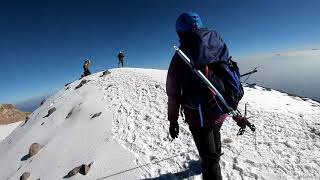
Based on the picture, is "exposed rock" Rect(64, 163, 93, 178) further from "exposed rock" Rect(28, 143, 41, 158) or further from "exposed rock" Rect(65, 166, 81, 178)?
"exposed rock" Rect(28, 143, 41, 158)

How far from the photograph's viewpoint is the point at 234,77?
4.35 m

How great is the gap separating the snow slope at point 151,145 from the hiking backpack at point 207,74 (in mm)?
3301

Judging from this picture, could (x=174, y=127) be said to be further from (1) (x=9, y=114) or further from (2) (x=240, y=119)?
(1) (x=9, y=114)

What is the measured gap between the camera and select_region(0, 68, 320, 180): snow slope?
7293 millimetres

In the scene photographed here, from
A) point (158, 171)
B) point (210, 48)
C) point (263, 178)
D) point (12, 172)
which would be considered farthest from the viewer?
point (12, 172)

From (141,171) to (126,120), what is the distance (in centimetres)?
536

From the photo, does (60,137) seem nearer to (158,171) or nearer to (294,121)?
(158,171)

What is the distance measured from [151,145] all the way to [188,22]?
6.21 meters

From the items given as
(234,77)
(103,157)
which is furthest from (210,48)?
(103,157)

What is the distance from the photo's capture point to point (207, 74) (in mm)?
4137

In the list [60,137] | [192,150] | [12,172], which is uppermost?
[192,150]

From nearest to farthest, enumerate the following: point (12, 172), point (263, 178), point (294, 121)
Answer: point (263, 178) < point (294, 121) < point (12, 172)

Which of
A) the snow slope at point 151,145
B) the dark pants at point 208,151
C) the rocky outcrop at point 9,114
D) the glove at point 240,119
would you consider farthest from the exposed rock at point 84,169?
the rocky outcrop at point 9,114

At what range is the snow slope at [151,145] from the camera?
7293 millimetres
